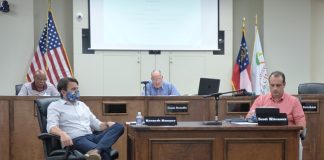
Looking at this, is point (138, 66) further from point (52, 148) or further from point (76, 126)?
point (52, 148)

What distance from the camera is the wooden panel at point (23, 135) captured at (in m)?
5.12

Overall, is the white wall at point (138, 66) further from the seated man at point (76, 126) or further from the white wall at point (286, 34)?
the seated man at point (76, 126)

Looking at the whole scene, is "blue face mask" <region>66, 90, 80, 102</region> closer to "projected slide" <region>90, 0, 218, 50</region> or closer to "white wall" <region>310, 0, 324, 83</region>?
"projected slide" <region>90, 0, 218, 50</region>

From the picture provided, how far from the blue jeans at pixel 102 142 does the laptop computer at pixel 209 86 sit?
6.17ft

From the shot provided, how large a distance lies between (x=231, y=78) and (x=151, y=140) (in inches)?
170

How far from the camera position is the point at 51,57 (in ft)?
22.6

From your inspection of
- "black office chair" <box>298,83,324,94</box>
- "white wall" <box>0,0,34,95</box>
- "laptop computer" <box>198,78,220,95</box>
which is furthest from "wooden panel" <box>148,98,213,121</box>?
"white wall" <box>0,0,34,95</box>

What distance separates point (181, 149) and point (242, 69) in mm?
4206

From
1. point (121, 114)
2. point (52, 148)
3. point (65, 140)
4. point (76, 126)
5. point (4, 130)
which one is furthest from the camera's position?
point (121, 114)

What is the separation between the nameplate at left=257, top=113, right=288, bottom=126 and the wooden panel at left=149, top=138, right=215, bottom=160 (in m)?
0.43

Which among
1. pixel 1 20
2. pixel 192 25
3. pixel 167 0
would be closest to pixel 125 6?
pixel 167 0

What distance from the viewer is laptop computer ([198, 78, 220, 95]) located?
5.38 m

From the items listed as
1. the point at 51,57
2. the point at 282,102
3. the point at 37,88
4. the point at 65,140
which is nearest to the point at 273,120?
the point at 282,102

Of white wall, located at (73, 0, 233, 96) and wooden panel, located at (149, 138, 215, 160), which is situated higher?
white wall, located at (73, 0, 233, 96)
